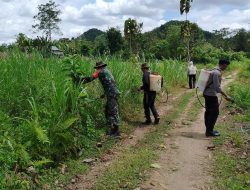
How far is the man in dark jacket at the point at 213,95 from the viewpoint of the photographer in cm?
862

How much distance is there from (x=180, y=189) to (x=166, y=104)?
8.61 metres

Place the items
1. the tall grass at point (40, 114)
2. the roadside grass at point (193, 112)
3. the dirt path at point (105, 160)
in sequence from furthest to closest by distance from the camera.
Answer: the roadside grass at point (193, 112) → the dirt path at point (105, 160) → the tall grass at point (40, 114)

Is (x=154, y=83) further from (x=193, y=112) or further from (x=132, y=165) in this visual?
(x=132, y=165)

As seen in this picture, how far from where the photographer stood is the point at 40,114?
708 cm

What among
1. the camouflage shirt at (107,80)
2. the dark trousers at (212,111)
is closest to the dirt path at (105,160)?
the camouflage shirt at (107,80)

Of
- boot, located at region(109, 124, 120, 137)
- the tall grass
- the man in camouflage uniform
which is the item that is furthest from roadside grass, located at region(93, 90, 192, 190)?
the tall grass

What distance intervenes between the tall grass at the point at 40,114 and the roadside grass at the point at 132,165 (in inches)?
34.3

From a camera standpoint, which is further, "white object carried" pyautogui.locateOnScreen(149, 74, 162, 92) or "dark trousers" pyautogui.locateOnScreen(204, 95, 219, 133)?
"white object carried" pyautogui.locateOnScreen(149, 74, 162, 92)

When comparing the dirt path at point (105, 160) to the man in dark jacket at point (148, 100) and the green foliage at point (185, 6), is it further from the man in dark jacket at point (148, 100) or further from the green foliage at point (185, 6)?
the green foliage at point (185, 6)

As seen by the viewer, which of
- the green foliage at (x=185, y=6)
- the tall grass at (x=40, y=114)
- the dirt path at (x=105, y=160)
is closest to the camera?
the tall grass at (x=40, y=114)

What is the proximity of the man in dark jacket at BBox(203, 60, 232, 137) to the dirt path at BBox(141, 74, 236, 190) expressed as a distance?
1.07 ft

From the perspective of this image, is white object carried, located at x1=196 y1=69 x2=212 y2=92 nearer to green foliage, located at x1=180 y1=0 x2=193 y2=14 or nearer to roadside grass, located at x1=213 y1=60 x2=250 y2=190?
roadside grass, located at x1=213 y1=60 x2=250 y2=190

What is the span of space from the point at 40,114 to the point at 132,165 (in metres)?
1.87

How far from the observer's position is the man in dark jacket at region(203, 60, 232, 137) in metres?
8.62
